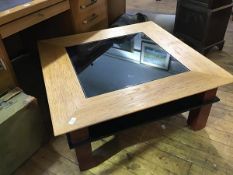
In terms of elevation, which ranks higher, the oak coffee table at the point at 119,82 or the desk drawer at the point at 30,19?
the desk drawer at the point at 30,19

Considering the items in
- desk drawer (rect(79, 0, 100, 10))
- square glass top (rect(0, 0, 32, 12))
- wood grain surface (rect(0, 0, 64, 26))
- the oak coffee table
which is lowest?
the oak coffee table

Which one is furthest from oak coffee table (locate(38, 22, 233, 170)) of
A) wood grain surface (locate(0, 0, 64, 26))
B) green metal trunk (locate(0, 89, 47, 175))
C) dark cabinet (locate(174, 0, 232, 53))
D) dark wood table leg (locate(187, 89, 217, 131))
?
dark cabinet (locate(174, 0, 232, 53))

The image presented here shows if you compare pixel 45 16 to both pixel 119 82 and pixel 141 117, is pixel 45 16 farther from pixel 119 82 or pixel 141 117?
pixel 141 117

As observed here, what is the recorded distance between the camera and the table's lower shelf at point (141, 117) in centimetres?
111

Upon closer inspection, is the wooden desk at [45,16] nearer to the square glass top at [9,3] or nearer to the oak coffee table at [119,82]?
the square glass top at [9,3]

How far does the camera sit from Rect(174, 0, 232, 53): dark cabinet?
1844 mm

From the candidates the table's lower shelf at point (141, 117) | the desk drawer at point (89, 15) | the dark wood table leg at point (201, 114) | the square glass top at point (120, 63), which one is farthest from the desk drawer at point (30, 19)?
the dark wood table leg at point (201, 114)

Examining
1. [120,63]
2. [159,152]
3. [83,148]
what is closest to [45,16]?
[120,63]

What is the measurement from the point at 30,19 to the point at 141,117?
81 cm

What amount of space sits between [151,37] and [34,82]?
979 mm

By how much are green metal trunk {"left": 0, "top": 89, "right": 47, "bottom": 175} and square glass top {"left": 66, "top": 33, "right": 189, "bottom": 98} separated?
299 millimetres

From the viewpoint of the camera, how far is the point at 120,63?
1.33 m

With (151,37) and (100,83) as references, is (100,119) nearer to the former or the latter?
(100,83)

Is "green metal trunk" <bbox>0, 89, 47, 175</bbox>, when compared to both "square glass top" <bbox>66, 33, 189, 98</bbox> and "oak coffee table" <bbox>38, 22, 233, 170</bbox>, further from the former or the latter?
"square glass top" <bbox>66, 33, 189, 98</bbox>
